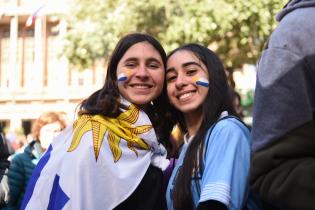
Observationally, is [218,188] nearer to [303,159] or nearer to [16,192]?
[303,159]

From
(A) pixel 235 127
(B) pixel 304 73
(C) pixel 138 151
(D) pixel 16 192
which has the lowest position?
(D) pixel 16 192

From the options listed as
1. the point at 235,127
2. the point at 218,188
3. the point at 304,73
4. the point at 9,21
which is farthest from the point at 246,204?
the point at 9,21

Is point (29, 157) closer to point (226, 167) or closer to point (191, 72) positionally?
point (191, 72)

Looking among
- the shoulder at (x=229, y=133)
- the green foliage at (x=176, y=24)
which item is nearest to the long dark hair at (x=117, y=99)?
the shoulder at (x=229, y=133)

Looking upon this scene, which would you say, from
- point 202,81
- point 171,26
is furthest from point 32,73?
point 202,81

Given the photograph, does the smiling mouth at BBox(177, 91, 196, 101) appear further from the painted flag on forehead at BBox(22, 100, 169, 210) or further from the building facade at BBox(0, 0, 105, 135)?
the building facade at BBox(0, 0, 105, 135)

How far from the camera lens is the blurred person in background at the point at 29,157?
4523mm

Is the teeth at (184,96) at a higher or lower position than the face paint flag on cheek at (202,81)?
lower

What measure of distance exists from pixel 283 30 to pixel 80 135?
136 centimetres

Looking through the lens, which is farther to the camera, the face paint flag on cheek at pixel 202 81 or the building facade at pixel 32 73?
the building facade at pixel 32 73

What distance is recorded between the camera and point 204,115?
248cm

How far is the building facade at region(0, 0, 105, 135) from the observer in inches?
1320

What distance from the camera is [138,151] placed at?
2.74 m

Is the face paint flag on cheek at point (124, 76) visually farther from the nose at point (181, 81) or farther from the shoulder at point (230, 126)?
the shoulder at point (230, 126)
